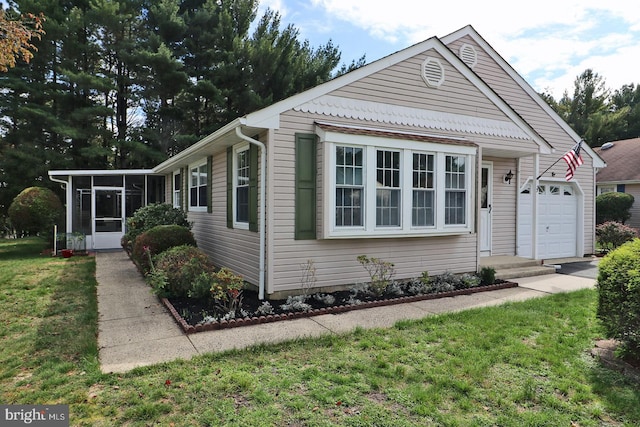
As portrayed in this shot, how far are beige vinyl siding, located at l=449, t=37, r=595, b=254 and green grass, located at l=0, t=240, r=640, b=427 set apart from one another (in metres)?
7.42

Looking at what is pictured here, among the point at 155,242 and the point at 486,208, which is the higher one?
the point at 486,208

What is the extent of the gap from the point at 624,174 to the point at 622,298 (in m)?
16.6

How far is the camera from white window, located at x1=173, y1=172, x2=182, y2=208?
12.9 metres

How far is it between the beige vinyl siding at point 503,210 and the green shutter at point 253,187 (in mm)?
6079

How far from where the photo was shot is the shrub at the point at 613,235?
1228cm

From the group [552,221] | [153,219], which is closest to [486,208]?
[552,221]

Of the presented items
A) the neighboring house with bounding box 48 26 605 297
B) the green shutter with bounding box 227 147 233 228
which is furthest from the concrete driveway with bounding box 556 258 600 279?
the green shutter with bounding box 227 147 233 228

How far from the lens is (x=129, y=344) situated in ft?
14.5

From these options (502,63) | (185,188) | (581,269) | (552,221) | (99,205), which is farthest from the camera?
(99,205)

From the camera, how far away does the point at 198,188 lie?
10.8 metres

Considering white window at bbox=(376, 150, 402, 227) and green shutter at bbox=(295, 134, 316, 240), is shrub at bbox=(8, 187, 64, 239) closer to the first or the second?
green shutter at bbox=(295, 134, 316, 240)

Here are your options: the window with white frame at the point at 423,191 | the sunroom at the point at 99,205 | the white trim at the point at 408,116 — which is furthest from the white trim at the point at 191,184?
the window with white frame at the point at 423,191

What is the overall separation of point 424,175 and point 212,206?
16.7 feet

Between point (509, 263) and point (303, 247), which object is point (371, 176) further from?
point (509, 263)
